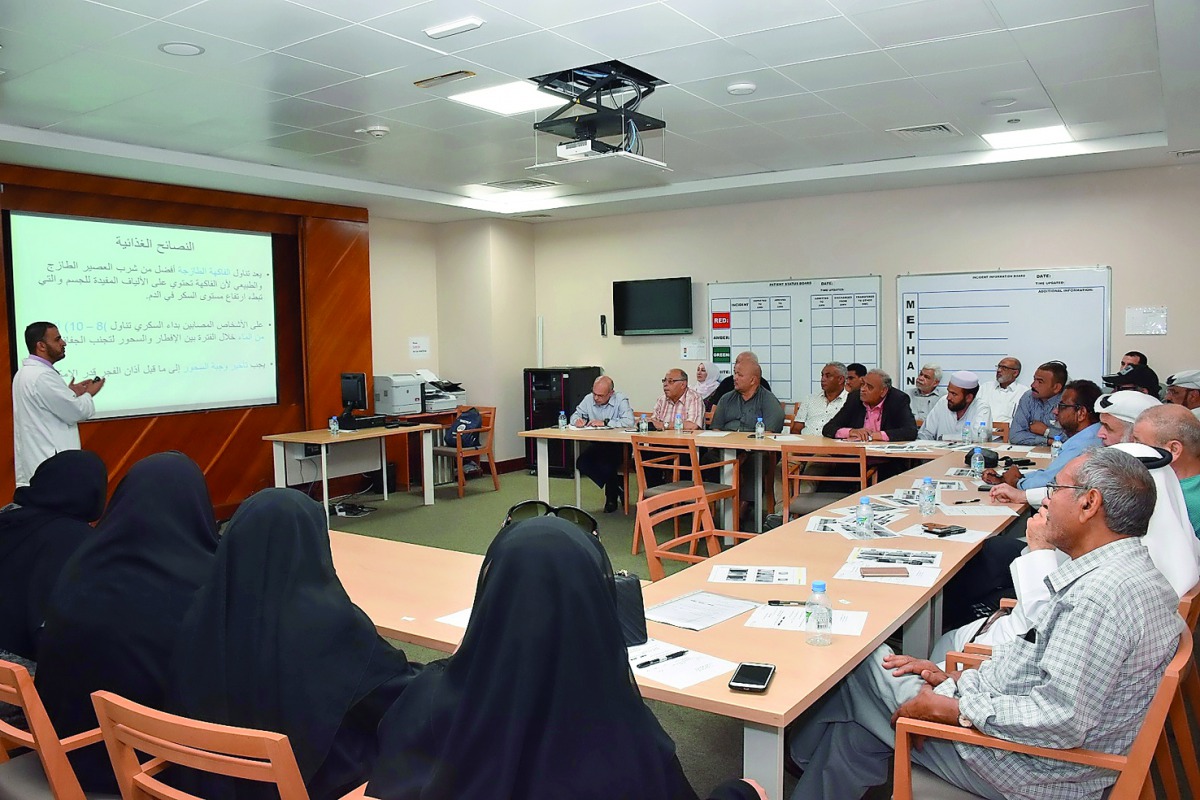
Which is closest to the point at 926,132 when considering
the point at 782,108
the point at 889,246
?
the point at 782,108

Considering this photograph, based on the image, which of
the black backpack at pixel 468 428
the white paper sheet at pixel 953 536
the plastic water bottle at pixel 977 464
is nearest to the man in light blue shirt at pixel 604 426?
the black backpack at pixel 468 428

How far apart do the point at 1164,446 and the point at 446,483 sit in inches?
290

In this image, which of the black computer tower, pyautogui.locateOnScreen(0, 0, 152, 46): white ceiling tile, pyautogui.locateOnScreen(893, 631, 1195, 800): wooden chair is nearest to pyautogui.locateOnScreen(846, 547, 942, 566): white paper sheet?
pyautogui.locateOnScreen(893, 631, 1195, 800): wooden chair

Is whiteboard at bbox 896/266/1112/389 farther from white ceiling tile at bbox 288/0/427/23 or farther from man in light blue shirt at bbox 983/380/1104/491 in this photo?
white ceiling tile at bbox 288/0/427/23

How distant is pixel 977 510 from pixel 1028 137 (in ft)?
12.5

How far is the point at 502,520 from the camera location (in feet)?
24.2

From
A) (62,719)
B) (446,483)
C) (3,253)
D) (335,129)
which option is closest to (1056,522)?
(62,719)

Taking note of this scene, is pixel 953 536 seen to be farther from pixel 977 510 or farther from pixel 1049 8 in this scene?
pixel 1049 8

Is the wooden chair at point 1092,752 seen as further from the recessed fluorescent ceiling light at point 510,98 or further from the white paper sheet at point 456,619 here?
the recessed fluorescent ceiling light at point 510,98

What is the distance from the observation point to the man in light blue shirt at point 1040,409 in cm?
636

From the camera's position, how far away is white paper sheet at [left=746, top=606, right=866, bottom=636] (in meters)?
2.45

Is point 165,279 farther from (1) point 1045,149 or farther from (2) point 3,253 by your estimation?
(1) point 1045,149

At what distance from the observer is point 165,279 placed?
24.8 feet

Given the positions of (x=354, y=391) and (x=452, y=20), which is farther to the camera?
(x=354, y=391)
